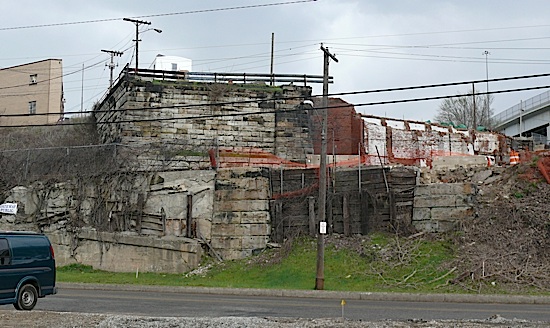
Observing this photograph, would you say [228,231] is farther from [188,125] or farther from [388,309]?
[388,309]

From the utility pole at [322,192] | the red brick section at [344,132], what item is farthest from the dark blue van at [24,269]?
the red brick section at [344,132]


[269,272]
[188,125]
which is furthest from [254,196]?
[188,125]

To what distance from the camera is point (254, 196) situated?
3216 cm

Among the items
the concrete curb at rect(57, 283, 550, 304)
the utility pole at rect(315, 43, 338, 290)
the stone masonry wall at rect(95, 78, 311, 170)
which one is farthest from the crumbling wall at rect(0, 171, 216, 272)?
the utility pole at rect(315, 43, 338, 290)

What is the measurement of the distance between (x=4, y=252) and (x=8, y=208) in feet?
65.7

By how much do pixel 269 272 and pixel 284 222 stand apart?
3.42 metres

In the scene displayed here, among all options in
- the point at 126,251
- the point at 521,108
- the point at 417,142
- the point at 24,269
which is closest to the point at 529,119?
the point at 521,108

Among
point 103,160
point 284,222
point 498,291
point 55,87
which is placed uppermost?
point 55,87

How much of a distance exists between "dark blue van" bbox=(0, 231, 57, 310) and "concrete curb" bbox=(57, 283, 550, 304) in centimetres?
818

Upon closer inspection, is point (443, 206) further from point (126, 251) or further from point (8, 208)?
point (8, 208)

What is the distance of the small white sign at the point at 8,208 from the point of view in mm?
34625

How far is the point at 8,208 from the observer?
114 ft

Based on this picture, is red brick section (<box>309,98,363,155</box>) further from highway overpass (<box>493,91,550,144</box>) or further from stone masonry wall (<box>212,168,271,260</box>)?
highway overpass (<box>493,91,550,144</box>)

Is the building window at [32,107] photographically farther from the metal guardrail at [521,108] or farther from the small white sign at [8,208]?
the metal guardrail at [521,108]
